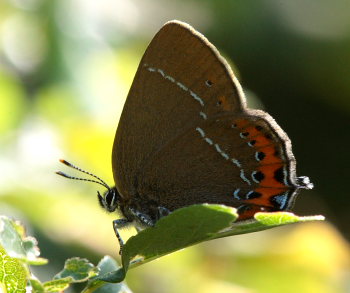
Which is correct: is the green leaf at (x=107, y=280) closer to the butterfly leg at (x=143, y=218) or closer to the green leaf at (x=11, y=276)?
the green leaf at (x=11, y=276)

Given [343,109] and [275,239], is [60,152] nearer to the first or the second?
[275,239]

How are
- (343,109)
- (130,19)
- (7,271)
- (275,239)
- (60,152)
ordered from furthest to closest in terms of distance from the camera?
(343,109) < (130,19) < (275,239) < (60,152) < (7,271)

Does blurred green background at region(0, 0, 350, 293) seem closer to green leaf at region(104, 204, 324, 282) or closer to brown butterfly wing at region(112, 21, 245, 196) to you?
brown butterfly wing at region(112, 21, 245, 196)

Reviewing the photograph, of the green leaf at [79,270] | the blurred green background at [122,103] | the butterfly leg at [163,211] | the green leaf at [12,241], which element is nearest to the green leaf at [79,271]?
the green leaf at [79,270]

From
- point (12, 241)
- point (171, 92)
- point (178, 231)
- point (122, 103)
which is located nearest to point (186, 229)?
point (178, 231)

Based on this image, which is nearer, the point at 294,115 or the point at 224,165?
the point at 224,165

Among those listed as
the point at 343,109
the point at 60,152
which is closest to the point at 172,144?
the point at 60,152
